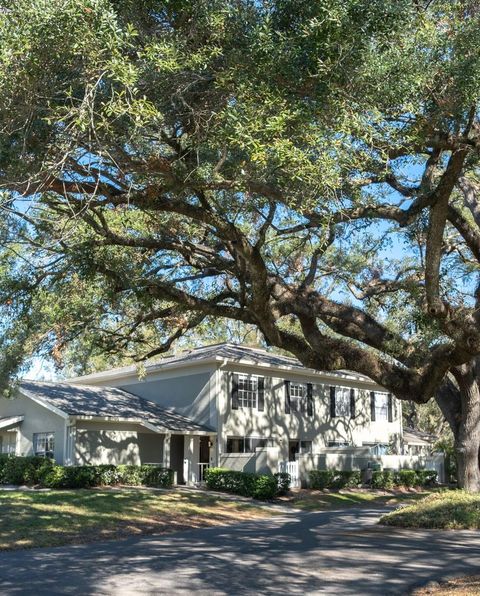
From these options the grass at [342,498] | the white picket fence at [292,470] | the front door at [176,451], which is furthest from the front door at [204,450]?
the grass at [342,498]

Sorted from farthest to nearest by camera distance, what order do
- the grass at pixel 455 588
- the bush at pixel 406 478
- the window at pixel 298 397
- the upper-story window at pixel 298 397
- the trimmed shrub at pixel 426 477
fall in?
the window at pixel 298 397
the upper-story window at pixel 298 397
the trimmed shrub at pixel 426 477
the bush at pixel 406 478
the grass at pixel 455 588

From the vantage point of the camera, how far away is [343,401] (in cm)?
3584

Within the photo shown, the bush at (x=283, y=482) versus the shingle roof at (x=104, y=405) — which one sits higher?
the shingle roof at (x=104, y=405)

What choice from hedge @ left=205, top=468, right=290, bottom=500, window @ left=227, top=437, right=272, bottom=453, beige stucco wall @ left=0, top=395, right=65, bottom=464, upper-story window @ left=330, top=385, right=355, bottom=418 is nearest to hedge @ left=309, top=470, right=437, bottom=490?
hedge @ left=205, top=468, right=290, bottom=500

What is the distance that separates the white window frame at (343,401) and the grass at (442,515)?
17.7 meters

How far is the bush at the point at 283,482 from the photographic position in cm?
2507

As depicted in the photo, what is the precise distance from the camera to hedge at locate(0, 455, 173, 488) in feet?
77.9

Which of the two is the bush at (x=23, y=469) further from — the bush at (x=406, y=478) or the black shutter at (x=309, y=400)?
the bush at (x=406, y=478)

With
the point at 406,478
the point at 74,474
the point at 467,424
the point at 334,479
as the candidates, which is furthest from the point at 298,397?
the point at 467,424

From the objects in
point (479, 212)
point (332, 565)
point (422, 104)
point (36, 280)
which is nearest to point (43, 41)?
point (422, 104)

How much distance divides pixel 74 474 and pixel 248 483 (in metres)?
6.19

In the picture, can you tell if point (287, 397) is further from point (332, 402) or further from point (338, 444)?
point (338, 444)

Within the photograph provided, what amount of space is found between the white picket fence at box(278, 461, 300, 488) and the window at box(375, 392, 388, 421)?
452 inches

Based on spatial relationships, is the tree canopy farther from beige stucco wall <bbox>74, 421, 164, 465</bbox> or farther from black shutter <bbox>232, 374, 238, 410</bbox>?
black shutter <bbox>232, 374, 238, 410</bbox>
